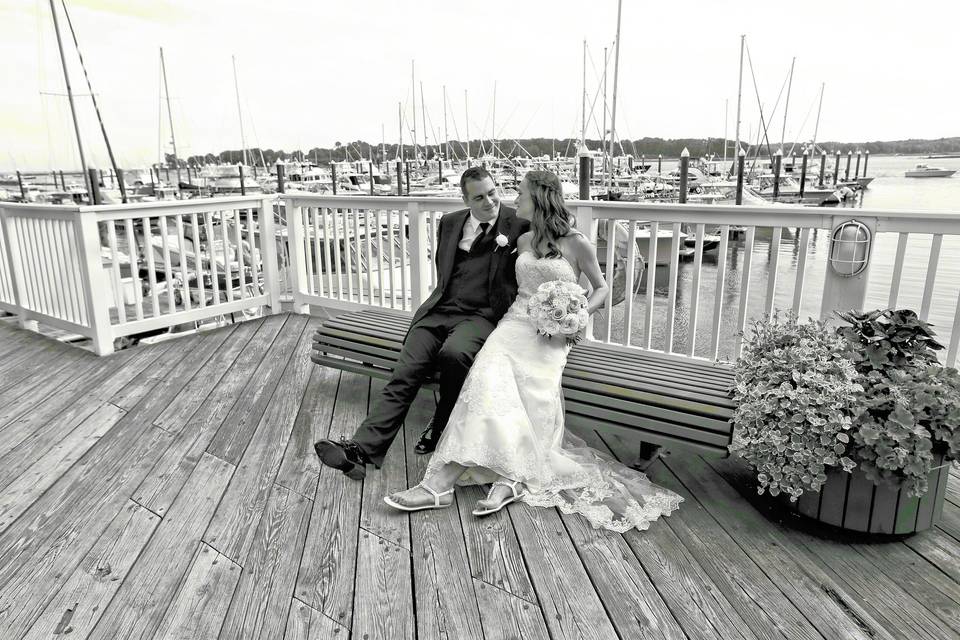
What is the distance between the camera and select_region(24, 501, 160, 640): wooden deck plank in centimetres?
177

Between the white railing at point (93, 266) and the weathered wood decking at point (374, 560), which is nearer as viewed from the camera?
the weathered wood decking at point (374, 560)

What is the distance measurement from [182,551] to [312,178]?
112ft

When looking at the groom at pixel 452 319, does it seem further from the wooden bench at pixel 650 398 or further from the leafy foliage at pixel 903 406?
the leafy foliage at pixel 903 406

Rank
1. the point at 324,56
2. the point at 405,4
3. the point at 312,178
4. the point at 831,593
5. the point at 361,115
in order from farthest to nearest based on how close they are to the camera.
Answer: the point at 312,178 → the point at 361,115 → the point at 324,56 → the point at 405,4 → the point at 831,593

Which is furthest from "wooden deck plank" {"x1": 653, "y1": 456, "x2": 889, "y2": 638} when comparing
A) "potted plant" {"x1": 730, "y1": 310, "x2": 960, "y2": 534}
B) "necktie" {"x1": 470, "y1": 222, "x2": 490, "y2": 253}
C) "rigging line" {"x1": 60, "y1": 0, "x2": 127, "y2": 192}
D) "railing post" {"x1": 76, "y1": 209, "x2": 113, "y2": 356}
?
"rigging line" {"x1": 60, "y1": 0, "x2": 127, "y2": 192}

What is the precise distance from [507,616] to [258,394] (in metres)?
2.40

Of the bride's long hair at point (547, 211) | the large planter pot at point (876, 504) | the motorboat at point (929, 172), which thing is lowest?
the motorboat at point (929, 172)

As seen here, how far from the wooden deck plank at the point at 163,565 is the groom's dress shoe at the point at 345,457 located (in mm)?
430

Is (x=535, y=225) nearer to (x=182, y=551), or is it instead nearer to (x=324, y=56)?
(x=182, y=551)

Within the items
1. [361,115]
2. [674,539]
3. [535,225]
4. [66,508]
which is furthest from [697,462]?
[361,115]

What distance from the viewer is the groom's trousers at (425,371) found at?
106 inches

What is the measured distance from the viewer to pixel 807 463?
206cm

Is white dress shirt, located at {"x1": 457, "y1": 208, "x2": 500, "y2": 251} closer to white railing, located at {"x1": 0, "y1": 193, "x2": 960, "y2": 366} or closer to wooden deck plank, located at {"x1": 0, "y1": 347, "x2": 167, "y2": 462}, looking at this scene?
white railing, located at {"x1": 0, "y1": 193, "x2": 960, "y2": 366}

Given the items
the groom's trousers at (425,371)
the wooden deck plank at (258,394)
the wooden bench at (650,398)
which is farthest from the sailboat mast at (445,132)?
the wooden bench at (650,398)
